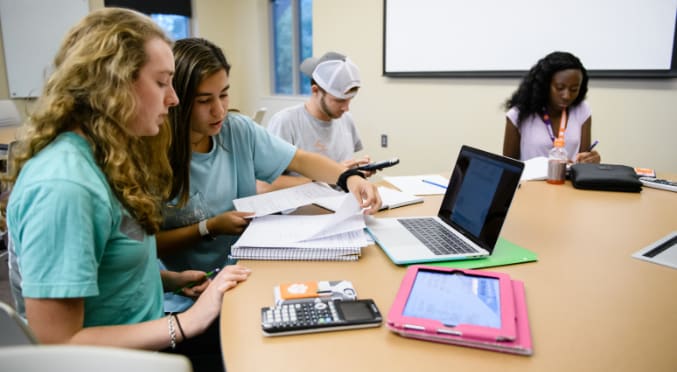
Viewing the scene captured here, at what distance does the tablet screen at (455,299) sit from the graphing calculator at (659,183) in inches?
52.3

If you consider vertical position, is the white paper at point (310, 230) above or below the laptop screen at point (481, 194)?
below

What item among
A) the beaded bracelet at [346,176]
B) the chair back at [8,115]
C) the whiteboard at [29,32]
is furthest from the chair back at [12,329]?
the whiteboard at [29,32]

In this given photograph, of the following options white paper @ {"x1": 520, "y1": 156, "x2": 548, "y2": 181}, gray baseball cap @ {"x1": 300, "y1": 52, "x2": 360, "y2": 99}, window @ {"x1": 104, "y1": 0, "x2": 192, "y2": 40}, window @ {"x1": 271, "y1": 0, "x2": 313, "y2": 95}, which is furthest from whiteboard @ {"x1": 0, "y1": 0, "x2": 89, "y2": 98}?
white paper @ {"x1": 520, "y1": 156, "x2": 548, "y2": 181}

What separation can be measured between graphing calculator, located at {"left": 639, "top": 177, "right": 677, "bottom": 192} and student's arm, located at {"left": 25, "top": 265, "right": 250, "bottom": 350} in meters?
1.71

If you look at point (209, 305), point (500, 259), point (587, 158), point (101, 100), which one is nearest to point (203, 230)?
point (209, 305)

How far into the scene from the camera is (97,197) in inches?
33.3

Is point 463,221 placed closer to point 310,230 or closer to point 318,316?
point 310,230

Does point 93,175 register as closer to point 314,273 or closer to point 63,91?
point 63,91

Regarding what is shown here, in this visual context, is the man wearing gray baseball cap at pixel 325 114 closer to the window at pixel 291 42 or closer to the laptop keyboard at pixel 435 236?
the laptop keyboard at pixel 435 236

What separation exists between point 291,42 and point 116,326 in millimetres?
5184

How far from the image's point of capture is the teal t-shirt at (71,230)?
77cm

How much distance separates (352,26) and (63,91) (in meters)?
3.83

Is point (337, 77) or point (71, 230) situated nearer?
point (71, 230)

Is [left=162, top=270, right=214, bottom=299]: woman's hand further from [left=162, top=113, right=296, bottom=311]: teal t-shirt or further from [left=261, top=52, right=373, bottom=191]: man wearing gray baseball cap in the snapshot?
[left=261, top=52, right=373, bottom=191]: man wearing gray baseball cap
